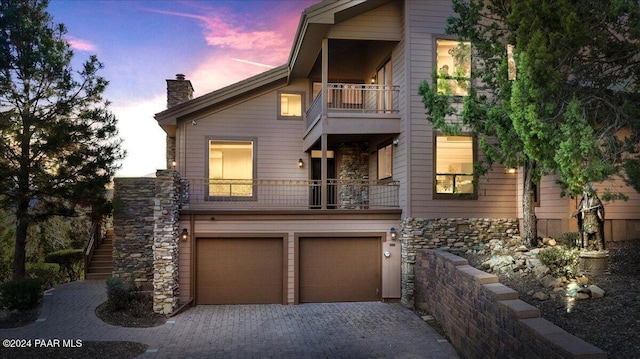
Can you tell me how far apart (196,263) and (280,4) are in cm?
939

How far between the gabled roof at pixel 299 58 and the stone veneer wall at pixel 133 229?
7.66ft

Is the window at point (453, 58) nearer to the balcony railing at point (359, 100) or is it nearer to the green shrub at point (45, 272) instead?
the balcony railing at point (359, 100)

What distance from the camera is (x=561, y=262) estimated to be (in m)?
8.54

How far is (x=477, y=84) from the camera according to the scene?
1348cm

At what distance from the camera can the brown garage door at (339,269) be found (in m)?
13.2

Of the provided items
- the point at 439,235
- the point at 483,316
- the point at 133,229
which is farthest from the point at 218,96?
the point at 483,316

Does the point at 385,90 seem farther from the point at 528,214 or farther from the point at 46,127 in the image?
the point at 46,127

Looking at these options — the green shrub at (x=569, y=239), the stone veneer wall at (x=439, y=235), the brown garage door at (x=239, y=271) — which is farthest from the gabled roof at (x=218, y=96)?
the green shrub at (x=569, y=239)

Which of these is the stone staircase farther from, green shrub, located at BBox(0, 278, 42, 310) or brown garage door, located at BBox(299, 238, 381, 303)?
brown garage door, located at BBox(299, 238, 381, 303)

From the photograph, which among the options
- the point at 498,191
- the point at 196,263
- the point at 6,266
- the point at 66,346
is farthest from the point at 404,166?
the point at 6,266

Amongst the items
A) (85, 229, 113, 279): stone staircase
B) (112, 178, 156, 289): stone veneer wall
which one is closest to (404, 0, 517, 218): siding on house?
(112, 178, 156, 289): stone veneer wall

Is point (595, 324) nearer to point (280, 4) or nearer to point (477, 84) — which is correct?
point (477, 84)

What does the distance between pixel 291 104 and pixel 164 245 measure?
7007mm

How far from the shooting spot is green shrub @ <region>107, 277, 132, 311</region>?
11666 millimetres
